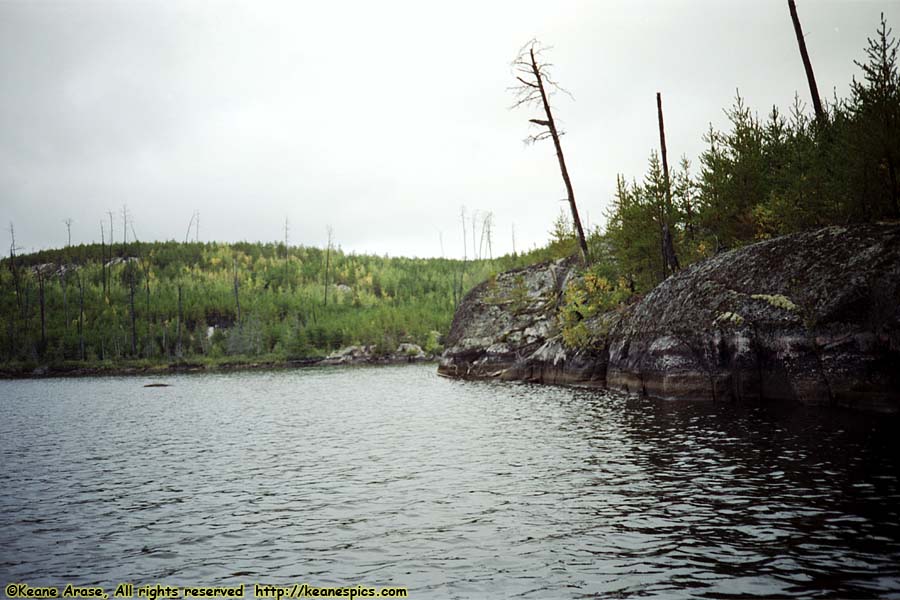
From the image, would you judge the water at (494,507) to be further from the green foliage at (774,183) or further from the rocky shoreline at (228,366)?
the rocky shoreline at (228,366)

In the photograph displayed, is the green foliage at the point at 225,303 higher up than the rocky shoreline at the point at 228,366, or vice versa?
the green foliage at the point at 225,303

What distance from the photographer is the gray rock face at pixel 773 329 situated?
1672cm

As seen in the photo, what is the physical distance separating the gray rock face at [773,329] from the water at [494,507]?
1219 millimetres

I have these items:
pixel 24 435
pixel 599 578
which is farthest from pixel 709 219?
pixel 24 435

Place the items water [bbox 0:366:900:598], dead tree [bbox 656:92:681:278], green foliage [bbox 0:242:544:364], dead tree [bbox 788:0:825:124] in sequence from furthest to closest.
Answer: green foliage [bbox 0:242:544:364] → dead tree [bbox 656:92:681:278] → dead tree [bbox 788:0:825:124] → water [bbox 0:366:900:598]

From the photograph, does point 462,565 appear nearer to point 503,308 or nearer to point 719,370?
point 719,370

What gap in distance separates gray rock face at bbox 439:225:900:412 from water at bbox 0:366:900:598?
4.00 feet

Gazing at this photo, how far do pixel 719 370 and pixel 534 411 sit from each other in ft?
24.1

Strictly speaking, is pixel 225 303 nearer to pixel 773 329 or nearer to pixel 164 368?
pixel 164 368

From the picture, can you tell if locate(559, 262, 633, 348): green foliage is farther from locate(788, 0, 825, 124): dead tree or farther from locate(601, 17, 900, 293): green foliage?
locate(788, 0, 825, 124): dead tree

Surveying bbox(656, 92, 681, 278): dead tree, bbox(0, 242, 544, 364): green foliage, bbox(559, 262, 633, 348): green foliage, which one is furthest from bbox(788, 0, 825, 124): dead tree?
bbox(0, 242, 544, 364): green foliage

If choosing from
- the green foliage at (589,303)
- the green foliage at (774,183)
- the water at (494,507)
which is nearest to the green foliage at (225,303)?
the green foliage at (589,303)

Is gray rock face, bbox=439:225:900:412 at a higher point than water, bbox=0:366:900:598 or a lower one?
higher

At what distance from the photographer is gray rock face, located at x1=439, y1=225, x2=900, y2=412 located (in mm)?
16719
